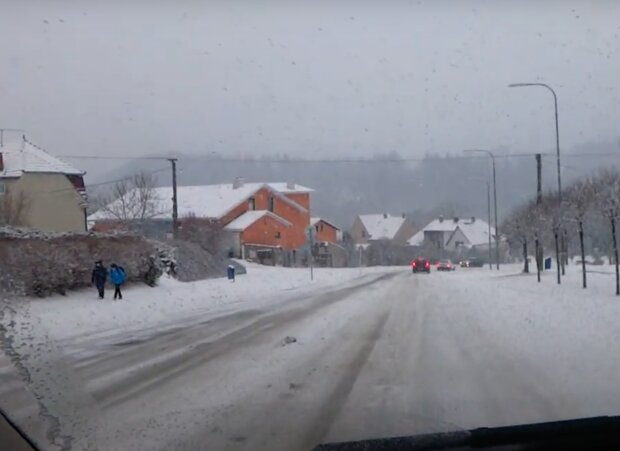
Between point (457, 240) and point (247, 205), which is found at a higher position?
point (247, 205)

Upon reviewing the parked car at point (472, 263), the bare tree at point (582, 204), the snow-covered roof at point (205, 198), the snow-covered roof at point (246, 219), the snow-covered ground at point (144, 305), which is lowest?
the snow-covered ground at point (144, 305)

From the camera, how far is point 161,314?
79.8 feet

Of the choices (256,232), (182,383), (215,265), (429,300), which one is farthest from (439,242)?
(182,383)

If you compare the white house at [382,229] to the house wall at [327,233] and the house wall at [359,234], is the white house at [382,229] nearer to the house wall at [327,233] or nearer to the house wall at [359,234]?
the house wall at [359,234]

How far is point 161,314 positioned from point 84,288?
455cm

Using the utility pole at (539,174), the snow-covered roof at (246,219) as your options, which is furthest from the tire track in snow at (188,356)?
the utility pole at (539,174)

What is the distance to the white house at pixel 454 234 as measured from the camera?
104m

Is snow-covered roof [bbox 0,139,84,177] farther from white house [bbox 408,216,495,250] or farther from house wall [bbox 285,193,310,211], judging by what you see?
white house [bbox 408,216,495,250]

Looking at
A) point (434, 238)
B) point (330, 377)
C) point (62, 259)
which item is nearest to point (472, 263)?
point (434, 238)

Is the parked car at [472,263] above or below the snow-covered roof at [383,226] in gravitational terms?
below

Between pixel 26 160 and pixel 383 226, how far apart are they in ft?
239

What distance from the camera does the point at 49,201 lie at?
2002cm

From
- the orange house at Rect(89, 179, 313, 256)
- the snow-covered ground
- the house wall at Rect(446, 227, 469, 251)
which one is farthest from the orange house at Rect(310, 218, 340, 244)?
the house wall at Rect(446, 227, 469, 251)

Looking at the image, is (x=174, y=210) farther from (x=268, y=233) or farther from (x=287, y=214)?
(x=268, y=233)
